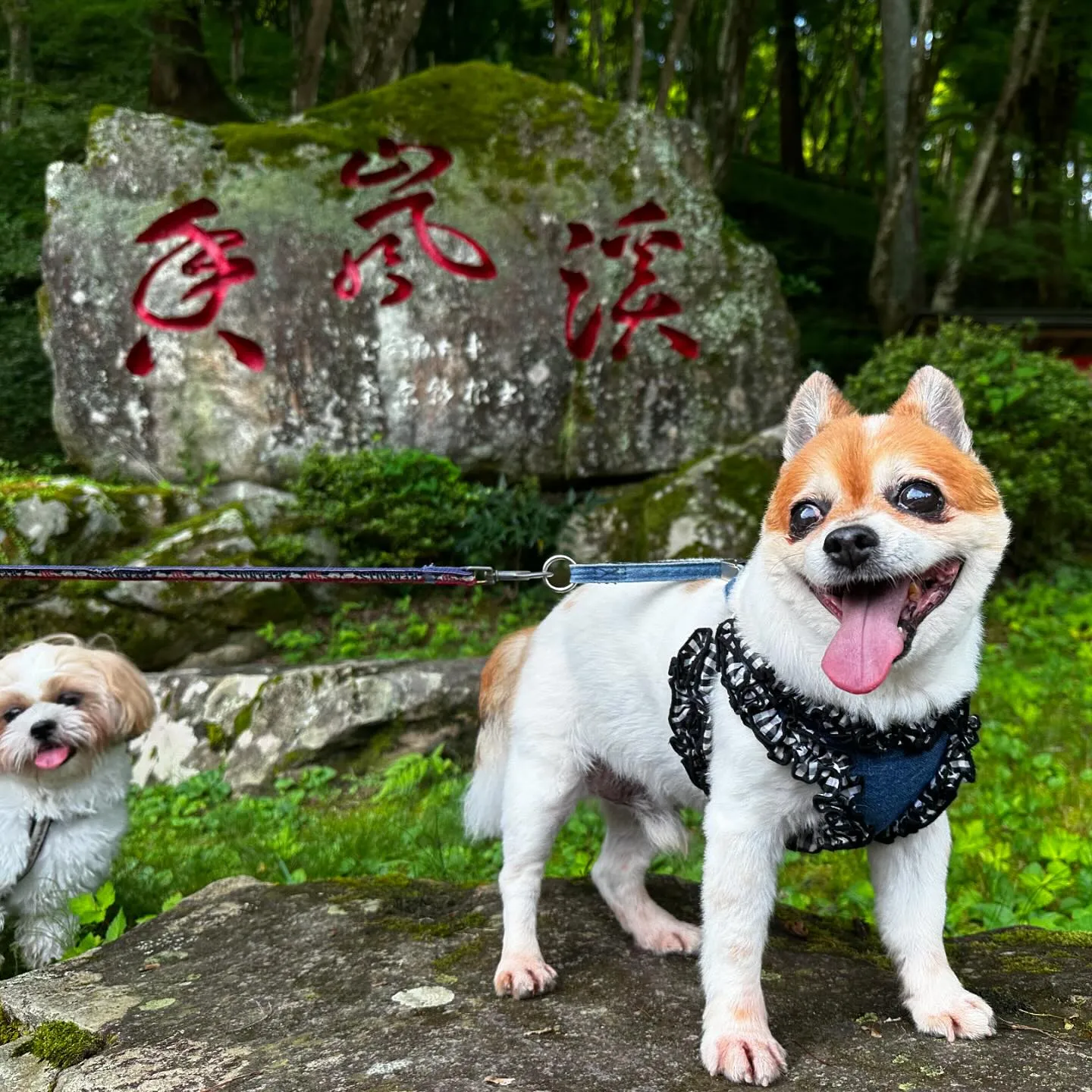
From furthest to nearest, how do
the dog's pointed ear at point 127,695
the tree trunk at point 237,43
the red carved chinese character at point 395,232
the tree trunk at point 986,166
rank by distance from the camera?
the tree trunk at point 237,43 → the tree trunk at point 986,166 → the red carved chinese character at point 395,232 → the dog's pointed ear at point 127,695

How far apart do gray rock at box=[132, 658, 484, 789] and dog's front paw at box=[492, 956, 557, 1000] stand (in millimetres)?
4085

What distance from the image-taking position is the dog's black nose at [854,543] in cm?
202

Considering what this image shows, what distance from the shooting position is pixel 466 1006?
2631 mm

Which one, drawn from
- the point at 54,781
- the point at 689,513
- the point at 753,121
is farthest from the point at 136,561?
the point at 753,121

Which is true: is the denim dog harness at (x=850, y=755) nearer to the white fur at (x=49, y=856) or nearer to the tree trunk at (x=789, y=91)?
the white fur at (x=49, y=856)

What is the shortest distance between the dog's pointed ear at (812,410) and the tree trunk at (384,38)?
33.9 feet

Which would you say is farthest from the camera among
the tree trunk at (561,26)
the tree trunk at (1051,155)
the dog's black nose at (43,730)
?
the tree trunk at (561,26)

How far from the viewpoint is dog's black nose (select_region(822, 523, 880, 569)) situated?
6.61 ft

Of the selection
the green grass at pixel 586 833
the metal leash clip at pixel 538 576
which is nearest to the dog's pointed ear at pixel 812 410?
the metal leash clip at pixel 538 576

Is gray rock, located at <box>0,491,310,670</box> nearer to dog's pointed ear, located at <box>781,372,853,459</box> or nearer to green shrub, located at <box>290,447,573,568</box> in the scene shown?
green shrub, located at <box>290,447,573,568</box>

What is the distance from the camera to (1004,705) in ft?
21.8

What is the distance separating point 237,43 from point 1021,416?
49.5 feet

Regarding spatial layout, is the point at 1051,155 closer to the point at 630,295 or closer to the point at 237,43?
the point at 630,295

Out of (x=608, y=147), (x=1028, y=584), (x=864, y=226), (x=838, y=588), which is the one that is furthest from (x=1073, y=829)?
(x=864, y=226)
